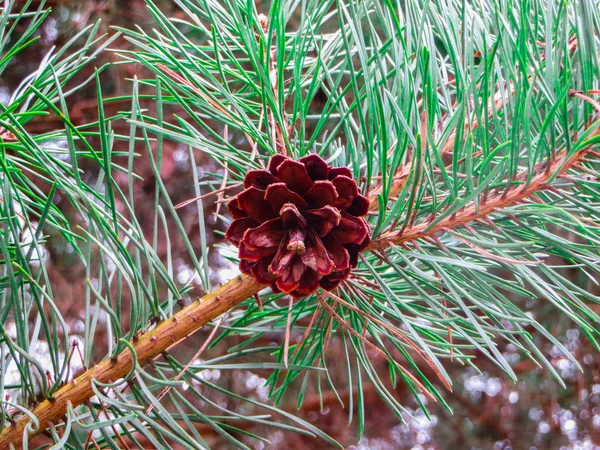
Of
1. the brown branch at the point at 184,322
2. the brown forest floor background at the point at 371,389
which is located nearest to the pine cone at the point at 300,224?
the brown branch at the point at 184,322

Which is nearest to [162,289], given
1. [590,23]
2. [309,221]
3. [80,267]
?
[80,267]

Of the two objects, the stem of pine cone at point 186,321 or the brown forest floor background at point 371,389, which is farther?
the brown forest floor background at point 371,389

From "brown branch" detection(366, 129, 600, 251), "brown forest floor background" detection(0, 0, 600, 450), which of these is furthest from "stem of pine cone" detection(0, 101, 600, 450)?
→ "brown forest floor background" detection(0, 0, 600, 450)

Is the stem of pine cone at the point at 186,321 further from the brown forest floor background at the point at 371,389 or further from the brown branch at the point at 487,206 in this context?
the brown forest floor background at the point at 371,389

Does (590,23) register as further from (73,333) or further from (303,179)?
(73,333)

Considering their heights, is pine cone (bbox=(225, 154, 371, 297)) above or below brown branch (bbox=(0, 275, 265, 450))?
above

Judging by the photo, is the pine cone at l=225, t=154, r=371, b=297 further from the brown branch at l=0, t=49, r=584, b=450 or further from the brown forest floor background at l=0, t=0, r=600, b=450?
the brown forest floor background at l=0, t=0, r=600, b=450
